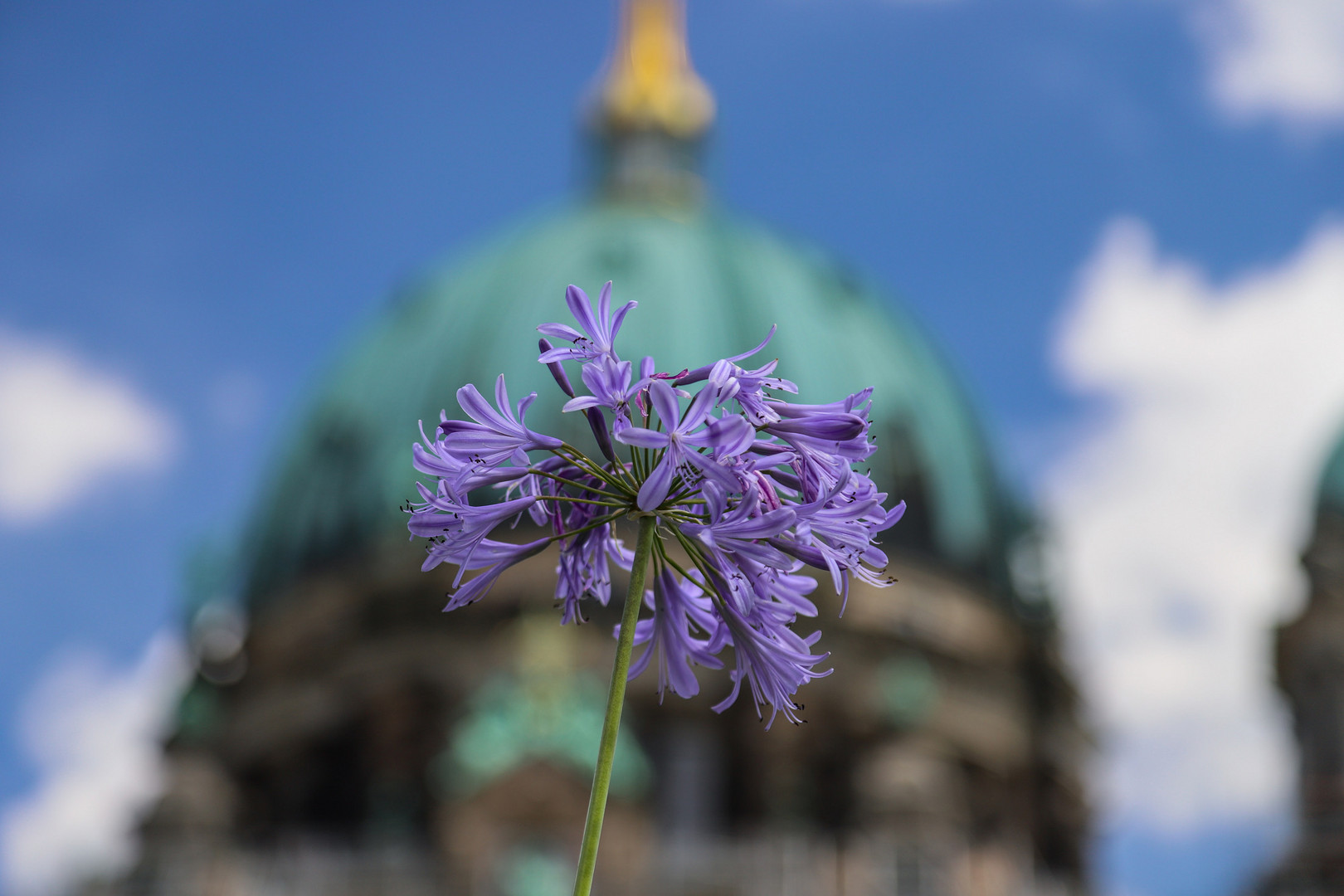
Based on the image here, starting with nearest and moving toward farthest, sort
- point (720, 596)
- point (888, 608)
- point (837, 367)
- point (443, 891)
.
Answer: point (720, 596) < point (443, 891) < point (888, 608) < point (837, 367)

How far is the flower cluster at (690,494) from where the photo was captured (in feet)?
10.5

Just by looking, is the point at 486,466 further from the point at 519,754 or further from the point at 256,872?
the point at 256,872

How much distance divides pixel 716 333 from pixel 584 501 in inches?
1585

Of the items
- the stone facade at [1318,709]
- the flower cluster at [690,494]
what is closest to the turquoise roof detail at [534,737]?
the stone facade at [1318,709]

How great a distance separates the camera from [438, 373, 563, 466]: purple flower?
343cm

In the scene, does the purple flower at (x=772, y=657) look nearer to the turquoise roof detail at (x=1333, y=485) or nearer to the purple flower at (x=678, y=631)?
the purple flower at (x=678, y=631)

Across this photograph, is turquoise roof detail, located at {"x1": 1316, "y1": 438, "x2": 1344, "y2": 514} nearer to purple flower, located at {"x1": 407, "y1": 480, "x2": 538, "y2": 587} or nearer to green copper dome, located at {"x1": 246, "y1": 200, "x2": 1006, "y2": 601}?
green copper dome, located at {"x1": 246, "y1": 200, "x2": 1006, "y2": 601}

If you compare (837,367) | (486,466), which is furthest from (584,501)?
(837,367)

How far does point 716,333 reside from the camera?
43.8m

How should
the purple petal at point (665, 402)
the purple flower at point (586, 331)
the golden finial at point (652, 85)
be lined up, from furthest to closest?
the golden finial at point (652, 85) → the purple flower at point (586, 331) → the purple petal at point (665, 402)

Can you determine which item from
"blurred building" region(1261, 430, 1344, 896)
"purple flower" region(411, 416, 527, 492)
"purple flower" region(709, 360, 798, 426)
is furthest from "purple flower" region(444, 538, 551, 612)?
"blurred building" region(1261, 430, 1344, 896)

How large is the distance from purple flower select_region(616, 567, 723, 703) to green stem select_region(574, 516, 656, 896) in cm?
22

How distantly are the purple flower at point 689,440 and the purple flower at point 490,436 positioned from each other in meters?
0.27

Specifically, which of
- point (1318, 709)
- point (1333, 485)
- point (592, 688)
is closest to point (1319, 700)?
point (1318, 709)
